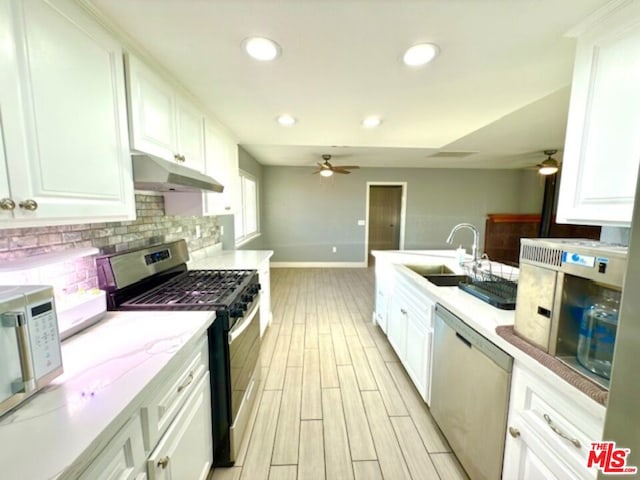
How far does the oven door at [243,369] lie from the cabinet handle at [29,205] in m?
0.94

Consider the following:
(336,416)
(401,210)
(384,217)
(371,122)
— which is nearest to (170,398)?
(336,416)

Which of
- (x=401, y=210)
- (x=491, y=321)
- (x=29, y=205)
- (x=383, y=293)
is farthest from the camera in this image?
(x=401, y=210)

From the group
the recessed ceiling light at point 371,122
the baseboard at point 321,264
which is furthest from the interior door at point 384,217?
the recessed ceiling light at point 371,122

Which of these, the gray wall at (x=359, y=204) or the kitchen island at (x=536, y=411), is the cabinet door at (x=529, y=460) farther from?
the gray wall at (x=359, y=204)

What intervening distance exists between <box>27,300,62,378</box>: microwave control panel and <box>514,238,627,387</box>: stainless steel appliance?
1.68 m

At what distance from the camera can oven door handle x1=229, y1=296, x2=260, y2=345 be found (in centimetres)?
145

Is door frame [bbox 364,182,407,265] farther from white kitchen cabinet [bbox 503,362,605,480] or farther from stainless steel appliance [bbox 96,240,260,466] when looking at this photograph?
white kitchen cabinet [bbox 503,362,605,480]

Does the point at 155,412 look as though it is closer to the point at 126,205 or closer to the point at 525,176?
the point at 126,205

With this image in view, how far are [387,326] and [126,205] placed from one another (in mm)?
2474

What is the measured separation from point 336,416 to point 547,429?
50.5 inches

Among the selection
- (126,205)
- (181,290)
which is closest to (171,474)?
(181,290)

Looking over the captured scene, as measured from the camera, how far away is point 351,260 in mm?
6453

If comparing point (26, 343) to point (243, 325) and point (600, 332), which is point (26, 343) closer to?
point (243, 325)

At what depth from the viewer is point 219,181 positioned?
8.38 ft
